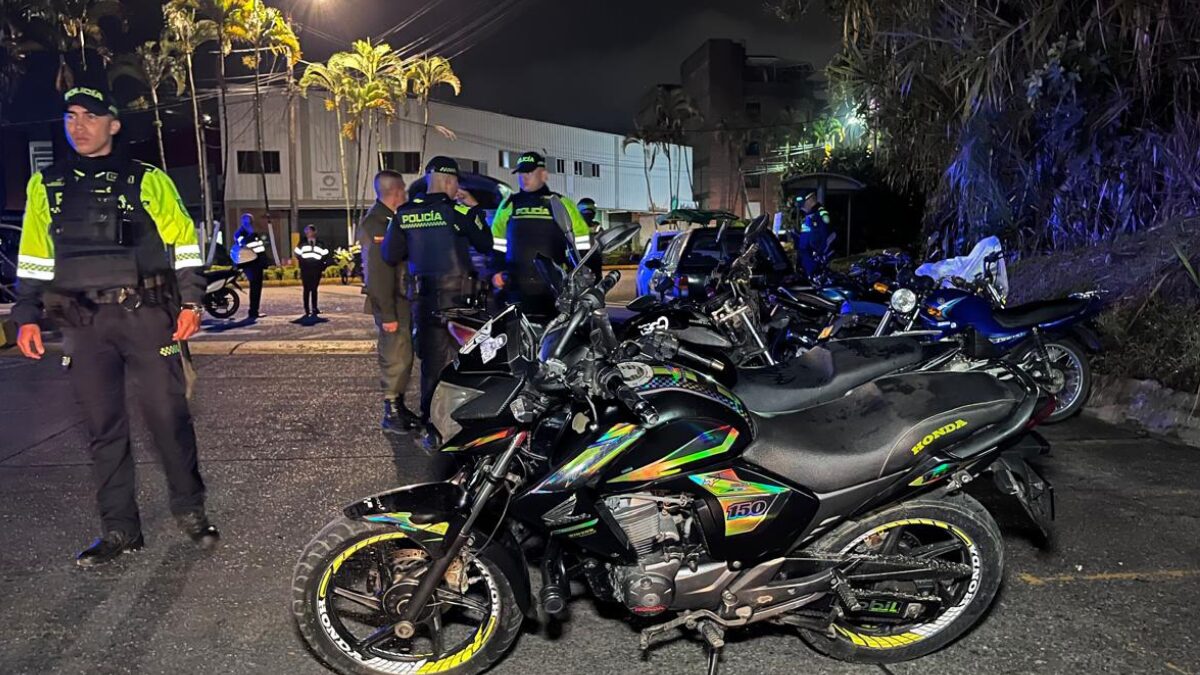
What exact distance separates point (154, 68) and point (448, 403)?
43.4 metres

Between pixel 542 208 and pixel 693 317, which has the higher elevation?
pixel 542 208

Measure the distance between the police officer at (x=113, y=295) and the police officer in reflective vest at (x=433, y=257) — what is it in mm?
2043

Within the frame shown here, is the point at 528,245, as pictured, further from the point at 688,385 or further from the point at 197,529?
the point at 688,385

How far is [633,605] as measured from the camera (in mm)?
2896

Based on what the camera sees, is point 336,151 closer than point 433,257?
No

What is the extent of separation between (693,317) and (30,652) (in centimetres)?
395

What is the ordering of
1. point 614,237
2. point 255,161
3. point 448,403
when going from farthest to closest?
point 255,161, point 448,403, point 614,237

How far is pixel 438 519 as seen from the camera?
2.90 metres

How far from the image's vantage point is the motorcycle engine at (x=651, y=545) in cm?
287

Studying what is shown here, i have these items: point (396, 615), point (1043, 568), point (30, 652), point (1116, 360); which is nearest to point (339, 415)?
point (30, 652)

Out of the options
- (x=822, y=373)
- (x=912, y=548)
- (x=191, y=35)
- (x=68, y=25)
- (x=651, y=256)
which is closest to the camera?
(x=912, y=548)

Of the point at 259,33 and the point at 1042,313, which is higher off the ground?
the point at 259,33

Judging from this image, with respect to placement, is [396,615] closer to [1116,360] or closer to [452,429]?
[452,429]

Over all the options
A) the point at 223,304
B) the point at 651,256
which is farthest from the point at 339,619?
the point at 223,304
